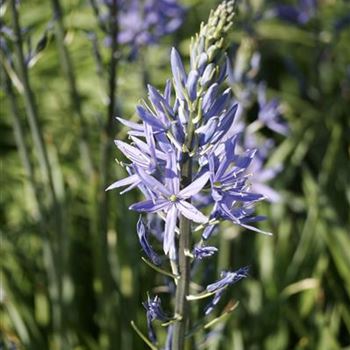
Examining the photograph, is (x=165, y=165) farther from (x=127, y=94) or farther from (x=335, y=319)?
(x=127, y=94)

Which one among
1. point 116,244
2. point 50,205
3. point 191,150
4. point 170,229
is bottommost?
point 116,244

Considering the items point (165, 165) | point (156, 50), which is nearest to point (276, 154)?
point (156, 50)

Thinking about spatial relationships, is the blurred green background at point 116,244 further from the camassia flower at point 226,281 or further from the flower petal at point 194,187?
the flower petal at point 194,187

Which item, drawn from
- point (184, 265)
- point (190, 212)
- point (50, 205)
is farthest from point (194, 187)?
point (50, 205)

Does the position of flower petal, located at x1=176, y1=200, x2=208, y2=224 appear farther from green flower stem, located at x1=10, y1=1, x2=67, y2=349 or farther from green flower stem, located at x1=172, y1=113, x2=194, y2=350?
green flower stem, located at x1=10, y1=1, x2=67, y2=349

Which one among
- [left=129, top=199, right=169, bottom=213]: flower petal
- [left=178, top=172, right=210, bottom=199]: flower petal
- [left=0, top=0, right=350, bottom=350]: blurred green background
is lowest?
[left=0, top=0, right=350, bottom=350]: blurred green background

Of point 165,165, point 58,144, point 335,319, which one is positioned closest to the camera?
point 165,165

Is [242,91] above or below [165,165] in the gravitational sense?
below

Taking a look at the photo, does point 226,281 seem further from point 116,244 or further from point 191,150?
point 116,244

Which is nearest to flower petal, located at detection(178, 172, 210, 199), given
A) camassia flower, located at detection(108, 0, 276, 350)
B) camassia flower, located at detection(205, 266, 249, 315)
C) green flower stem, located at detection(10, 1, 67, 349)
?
camassia flower, located at detection(108, 0, 276, 350)

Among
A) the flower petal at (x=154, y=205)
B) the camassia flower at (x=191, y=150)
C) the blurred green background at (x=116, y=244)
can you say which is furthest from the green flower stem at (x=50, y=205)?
the flower petal at (x=154, y=205)

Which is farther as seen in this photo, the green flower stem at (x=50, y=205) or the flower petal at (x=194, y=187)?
the green flower stem at (x=50, y=205)
